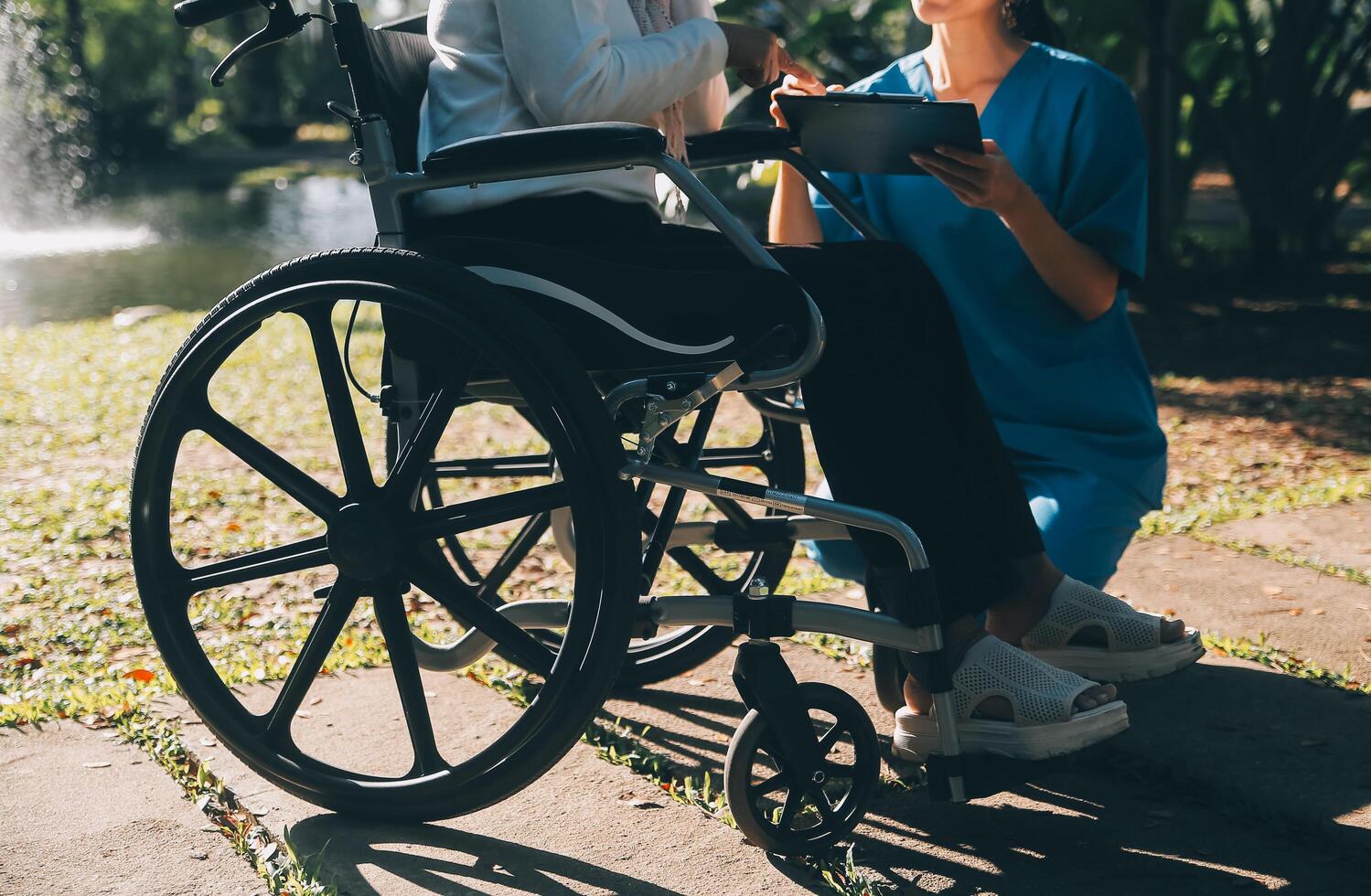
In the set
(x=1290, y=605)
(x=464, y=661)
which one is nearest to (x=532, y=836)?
(x=464, y=661)

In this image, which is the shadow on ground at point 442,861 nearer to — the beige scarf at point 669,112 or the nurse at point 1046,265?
the nurse at point 1046,265

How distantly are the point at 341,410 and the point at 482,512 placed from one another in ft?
0.82

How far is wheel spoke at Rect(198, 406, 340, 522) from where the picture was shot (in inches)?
75.6

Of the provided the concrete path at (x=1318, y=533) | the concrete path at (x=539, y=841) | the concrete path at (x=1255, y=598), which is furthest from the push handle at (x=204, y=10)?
the concrete path at (x=1318, y=533)

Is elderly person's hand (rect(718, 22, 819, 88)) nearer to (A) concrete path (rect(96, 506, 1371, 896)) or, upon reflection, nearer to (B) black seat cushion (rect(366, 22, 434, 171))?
(B) black seat cushion (rect(366, 22, 434, 171))

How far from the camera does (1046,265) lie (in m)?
2.39

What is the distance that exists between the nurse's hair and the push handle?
4.31 ft

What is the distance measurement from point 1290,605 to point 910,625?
1.42m

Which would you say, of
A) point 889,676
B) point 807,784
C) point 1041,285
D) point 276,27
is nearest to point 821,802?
point 807,784

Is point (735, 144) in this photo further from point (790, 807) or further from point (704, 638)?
point (790, 807)

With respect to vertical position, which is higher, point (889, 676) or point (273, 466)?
point (273, 466)

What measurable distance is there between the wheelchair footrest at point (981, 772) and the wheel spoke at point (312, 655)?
30.8 inches

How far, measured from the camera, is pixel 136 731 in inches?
90.2

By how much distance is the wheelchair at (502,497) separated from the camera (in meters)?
1.76
